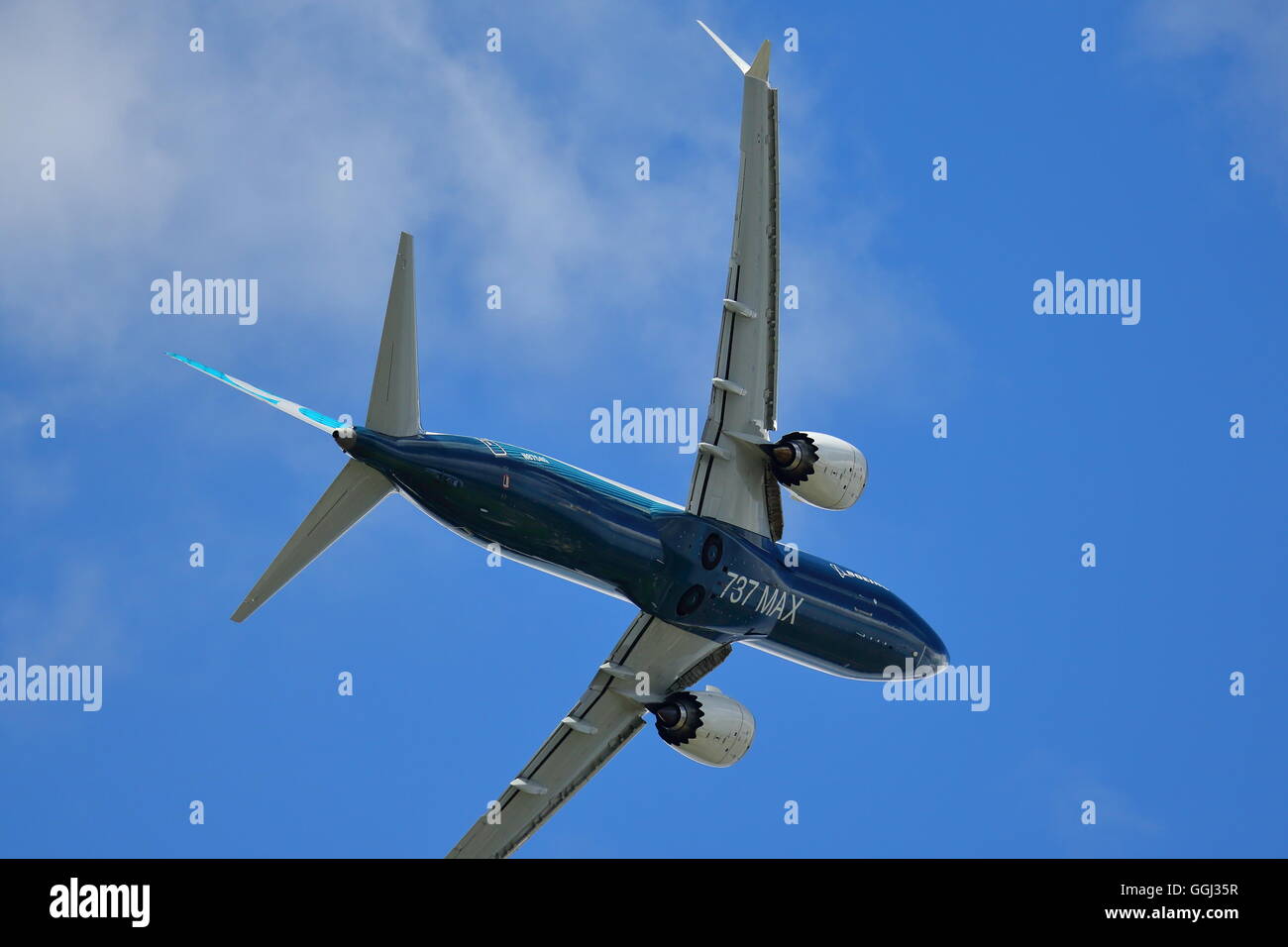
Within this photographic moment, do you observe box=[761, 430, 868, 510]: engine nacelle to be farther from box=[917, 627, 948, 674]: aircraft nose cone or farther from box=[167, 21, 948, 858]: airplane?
box=[917, 627, 948, 674]: aircraft nose cone

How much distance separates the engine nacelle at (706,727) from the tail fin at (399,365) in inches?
417

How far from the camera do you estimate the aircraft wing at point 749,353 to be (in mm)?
38250

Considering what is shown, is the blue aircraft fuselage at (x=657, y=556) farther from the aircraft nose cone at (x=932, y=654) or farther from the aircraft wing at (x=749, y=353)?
the aircraft wing at (x=749, y=353)

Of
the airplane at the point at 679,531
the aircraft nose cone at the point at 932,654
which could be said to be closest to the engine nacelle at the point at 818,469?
the airplane at the point at 679,531

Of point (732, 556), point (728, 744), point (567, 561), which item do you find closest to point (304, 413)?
point (567, 561)

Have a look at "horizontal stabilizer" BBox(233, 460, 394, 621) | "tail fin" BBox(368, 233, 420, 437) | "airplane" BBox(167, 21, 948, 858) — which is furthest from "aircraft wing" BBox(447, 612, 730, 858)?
"tail fin" BBox(368, 233, 420, 437)

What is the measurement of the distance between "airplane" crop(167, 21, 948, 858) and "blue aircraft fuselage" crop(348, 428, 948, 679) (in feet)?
0.14

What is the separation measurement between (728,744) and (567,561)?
708cm

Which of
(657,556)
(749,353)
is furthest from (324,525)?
(749,353)

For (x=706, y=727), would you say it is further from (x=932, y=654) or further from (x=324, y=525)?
(x=324, y=525)

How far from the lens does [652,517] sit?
132 feet

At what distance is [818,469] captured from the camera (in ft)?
133

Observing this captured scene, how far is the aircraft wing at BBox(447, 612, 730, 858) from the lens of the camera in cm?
4422

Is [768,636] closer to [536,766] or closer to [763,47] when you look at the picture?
[536,766]
